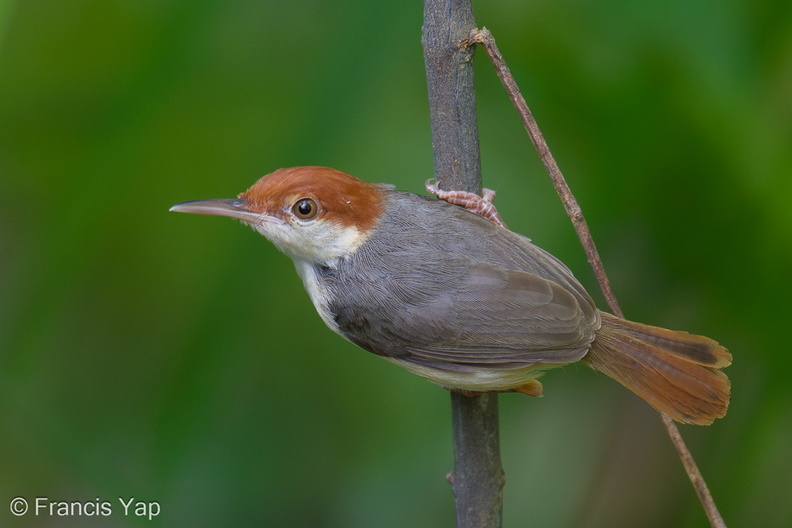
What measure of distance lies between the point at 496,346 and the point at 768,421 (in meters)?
1.14

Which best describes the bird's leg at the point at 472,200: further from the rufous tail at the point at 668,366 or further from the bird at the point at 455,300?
the rufous tail at the point at 668,366

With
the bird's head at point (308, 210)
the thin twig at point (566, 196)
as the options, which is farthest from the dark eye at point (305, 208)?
the thin twig at point (566, 196)

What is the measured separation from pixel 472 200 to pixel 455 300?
1.02ft

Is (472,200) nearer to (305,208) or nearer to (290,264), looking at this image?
(305,208)

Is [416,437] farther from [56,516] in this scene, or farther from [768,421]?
[56,516]

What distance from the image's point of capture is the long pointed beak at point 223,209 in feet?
7.64

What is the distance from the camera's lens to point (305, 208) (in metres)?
2.45

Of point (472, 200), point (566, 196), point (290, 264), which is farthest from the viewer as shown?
point (290, 264)

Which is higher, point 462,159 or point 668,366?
point 462,159

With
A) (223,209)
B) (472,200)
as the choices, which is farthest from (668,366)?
(223,209)

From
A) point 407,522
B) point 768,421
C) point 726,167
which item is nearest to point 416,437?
point 407,522

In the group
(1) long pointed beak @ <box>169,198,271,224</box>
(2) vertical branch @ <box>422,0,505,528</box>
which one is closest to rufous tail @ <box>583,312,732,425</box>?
(2) vertical branch @ <box>422,0,505,528</box>

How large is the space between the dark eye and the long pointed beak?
0.09 metres

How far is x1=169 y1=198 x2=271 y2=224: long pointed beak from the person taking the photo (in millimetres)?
2328
